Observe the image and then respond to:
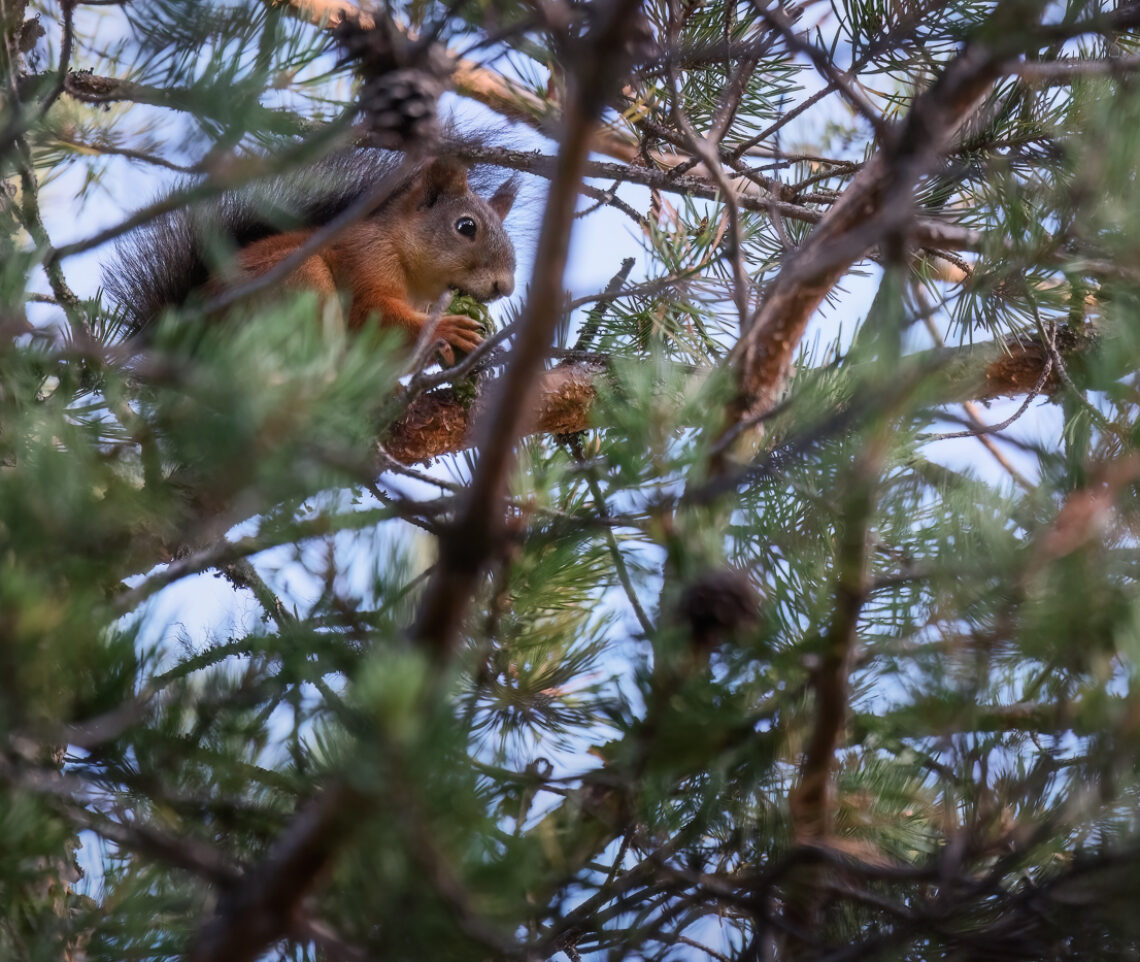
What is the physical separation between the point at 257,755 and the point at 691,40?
1.04 metres

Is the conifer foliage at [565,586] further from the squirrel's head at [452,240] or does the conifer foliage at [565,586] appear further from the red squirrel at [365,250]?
the squirrel's head at [452,240]

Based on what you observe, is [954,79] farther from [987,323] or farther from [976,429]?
[987,323]

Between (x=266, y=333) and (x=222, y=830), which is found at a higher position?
(x=266, y=333)

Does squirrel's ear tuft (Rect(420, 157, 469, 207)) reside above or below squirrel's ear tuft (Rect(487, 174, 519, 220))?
below

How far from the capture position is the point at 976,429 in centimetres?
97

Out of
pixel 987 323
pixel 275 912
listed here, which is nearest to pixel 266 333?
pixel 275 912

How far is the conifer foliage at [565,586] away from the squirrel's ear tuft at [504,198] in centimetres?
151

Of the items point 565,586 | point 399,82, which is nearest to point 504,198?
point 565,586

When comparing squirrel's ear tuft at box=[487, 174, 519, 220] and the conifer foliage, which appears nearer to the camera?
the conifer foliage

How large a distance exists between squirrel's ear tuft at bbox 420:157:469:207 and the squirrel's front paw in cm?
59

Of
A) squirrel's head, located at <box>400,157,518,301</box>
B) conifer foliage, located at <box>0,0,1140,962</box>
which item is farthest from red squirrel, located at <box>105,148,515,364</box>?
conifer foliage, located at <box>0,0,1140,962</box>

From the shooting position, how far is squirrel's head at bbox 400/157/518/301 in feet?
7.54

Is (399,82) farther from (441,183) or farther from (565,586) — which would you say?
(441,183)

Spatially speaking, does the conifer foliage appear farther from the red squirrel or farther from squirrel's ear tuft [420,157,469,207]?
squirrel's ear tuft [420,157,469,207]
